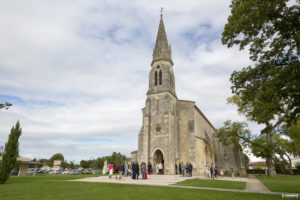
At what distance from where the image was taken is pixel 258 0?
8.99m

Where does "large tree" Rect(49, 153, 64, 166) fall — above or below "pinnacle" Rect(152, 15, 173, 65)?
below

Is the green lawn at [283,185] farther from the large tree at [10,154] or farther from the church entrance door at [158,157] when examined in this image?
the large tree at [10,154]

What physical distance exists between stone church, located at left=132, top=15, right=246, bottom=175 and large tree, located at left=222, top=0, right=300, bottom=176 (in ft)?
58.1

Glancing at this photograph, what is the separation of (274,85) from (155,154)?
2191cm

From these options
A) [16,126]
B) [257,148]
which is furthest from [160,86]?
[16,126]

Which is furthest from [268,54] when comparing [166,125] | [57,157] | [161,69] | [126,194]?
[57,157]

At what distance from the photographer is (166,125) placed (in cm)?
2788

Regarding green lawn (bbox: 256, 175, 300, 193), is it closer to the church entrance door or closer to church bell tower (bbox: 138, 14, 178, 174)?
church bell tower (bbox: 138, 14, 178, 174)

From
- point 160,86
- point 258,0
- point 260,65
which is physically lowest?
point 260,65

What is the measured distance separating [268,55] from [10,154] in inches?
876

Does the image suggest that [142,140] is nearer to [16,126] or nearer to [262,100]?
[16,126]

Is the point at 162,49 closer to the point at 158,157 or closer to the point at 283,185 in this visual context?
the point at 158,157

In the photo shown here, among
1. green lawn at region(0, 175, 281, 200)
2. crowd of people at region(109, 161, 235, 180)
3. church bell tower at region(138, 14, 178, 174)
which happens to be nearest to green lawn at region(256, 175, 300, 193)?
green lawn at region(0, 175, 281, 200)

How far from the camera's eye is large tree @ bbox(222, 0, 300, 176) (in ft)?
29.0
